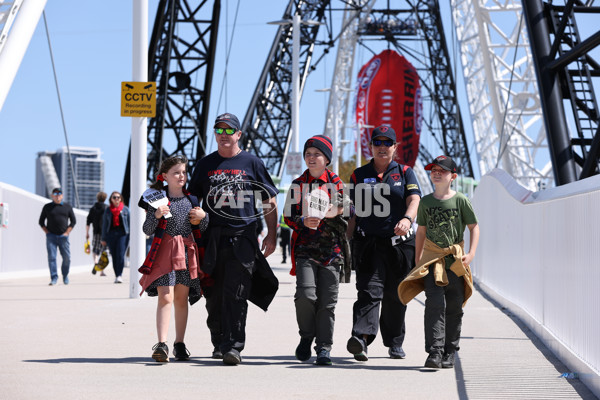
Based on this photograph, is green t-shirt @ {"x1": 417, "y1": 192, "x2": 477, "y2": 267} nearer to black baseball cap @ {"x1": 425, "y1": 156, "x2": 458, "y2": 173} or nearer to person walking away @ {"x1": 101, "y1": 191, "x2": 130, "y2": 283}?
black baseball cap @ {"x1": 425, "y1": 156, "x2": 458, "y2": 173}

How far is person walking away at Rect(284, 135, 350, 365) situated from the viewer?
7.86 m

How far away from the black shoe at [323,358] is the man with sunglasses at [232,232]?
1.84ft

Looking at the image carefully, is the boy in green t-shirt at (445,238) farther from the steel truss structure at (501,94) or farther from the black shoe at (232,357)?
the steel truss structure at (501,94)

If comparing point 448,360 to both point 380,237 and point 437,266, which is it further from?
point 380,237

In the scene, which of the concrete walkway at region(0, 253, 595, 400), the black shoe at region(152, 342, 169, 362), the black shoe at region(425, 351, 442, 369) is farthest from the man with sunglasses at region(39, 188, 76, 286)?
the black shoe at region(425, 351, 442, 369)

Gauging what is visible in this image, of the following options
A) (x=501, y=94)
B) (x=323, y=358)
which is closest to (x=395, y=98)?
(x=501, y=94)

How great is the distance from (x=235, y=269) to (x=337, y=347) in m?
1.45

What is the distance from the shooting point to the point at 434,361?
747cm

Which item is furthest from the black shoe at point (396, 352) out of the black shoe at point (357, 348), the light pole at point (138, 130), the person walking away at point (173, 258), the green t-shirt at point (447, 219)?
the light pole at point (138, 130)

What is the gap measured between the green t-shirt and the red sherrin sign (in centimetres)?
2927

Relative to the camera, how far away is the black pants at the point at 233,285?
7.84m

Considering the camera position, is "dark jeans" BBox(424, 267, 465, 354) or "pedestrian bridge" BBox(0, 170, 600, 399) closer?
"pedestrian bridge" BBox(0, 170, 600, 399)

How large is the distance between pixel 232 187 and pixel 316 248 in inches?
29.4

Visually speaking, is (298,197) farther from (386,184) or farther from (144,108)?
(144,108)
